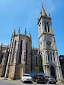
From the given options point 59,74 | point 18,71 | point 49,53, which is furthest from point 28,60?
point 59,74

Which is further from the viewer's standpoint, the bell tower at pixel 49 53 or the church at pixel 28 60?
the bell tower at pixel 49 53

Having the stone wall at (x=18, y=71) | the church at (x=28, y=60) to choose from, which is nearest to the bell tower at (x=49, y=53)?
the church at (x=28, y=60)

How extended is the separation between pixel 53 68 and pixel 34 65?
321 inches

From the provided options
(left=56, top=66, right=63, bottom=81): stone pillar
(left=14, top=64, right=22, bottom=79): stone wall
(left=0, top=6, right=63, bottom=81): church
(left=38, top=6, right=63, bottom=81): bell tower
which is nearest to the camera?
(left=14, top=64, right=22, bottom=79): stone wall

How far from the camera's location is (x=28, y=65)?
2617 cm

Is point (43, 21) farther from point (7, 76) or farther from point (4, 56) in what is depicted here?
point (7, 76)

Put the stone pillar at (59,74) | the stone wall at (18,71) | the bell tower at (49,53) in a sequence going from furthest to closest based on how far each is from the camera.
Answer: the bell tower at (49,53) → the stone pillar at (59,74) → the stone wall at (18,71)

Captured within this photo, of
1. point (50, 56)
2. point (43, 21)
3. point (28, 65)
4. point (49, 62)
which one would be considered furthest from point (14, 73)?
point (43, 21)

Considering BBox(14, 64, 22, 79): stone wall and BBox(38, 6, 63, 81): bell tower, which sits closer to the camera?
BBox(14, 64, 22, 79): stone wall

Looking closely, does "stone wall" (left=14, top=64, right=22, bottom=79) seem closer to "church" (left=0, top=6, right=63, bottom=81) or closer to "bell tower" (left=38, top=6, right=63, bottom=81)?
"church" (left=0, top=6, right=63, bottom=81)

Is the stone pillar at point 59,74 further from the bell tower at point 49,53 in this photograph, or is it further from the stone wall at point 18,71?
the stone wall at point 18,71

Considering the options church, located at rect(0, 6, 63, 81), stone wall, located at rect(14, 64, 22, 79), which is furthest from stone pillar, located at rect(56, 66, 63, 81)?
stone wall, located at rect(14, 64, 22, 79)

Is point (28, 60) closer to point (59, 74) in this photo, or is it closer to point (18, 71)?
point (18, 71)

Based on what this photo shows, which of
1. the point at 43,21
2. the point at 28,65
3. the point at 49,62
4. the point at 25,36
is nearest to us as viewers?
the point at 28,65
